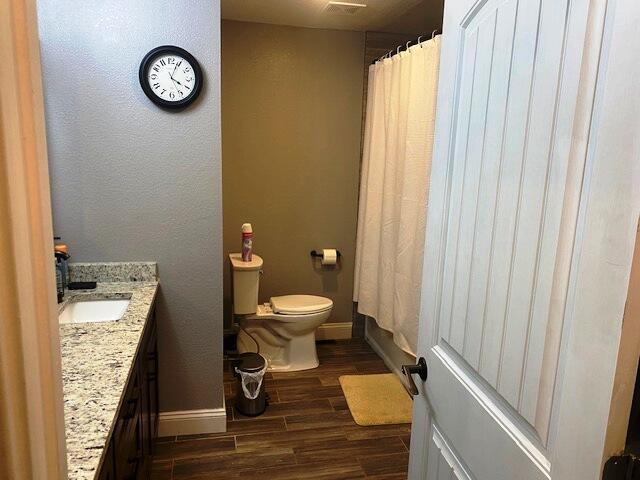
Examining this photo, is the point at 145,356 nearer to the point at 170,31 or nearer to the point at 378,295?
the point at 170,31

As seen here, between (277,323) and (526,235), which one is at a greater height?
(526,235)

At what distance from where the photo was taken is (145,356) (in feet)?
6.31

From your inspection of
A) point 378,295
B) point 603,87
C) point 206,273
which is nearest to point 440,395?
point 603,87

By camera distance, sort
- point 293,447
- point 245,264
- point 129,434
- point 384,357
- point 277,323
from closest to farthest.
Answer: point 129,434
point 293,447
point 245,264
point 277,323
point 384,357

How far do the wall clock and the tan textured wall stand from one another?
124 centimetres

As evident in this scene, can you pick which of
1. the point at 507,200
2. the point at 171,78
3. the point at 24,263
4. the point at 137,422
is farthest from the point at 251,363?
the point at 24,263

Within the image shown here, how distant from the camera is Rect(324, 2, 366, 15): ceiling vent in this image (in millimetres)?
2893

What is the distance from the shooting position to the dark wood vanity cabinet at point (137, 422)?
122cm

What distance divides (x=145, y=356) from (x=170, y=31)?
1456 mm

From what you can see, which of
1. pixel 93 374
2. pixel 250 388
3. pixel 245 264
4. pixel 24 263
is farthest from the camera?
pixel 245 264

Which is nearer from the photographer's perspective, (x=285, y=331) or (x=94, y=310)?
(x=94, y=310)

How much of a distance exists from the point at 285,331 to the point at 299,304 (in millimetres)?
214

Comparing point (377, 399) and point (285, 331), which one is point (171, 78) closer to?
point (285, 331)

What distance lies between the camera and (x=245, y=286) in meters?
3.11
